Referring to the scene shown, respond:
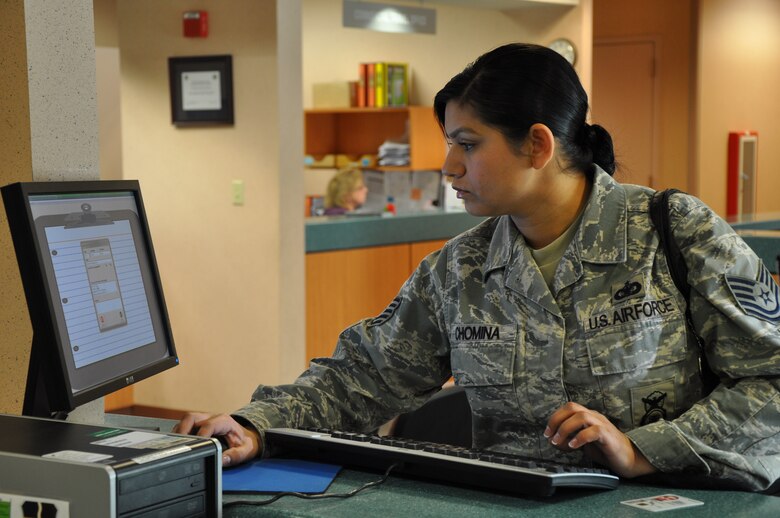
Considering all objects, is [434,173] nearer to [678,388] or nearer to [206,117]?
[206,117]

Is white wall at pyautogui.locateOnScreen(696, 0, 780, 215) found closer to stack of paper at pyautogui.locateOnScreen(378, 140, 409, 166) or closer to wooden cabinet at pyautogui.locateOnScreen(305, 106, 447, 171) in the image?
wooden cabinet at pyautogui.locateOnScreen(305, 106, 447, 171)

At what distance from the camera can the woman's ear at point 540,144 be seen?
6.22 feet

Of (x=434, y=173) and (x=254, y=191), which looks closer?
(x=254, y=191)

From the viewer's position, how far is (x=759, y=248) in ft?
15.4

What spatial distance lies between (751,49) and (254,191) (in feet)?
22.0

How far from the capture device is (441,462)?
5.24ft

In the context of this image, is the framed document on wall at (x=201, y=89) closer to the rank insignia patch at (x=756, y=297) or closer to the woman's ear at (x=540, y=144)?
the woman's ear at (x=540, y=144)

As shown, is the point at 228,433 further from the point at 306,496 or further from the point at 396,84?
the point at 396,84

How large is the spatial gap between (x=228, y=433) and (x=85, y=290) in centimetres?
36

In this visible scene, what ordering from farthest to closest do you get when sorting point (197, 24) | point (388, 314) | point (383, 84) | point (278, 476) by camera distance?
1. point (383, 84)
2. point (197, 24)
3. point (388, 314)
4. point (278, 476)

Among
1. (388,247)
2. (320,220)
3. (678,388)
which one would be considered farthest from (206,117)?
(678,388)

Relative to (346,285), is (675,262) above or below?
above

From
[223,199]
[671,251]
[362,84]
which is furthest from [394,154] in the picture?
[671,251]

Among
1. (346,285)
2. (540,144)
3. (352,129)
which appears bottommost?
(346,285)
